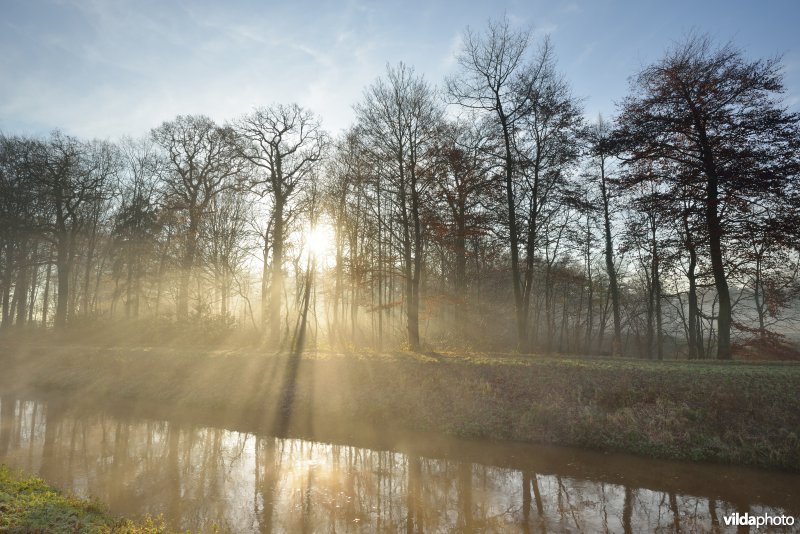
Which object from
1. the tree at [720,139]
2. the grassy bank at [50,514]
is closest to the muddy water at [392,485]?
the grassy bank at [50,514]

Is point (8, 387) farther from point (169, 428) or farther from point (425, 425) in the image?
point (425, 425)

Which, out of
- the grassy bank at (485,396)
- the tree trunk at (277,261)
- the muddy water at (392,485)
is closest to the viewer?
the muddy water at (392,485)

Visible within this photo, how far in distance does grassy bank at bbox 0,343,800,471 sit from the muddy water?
807mm

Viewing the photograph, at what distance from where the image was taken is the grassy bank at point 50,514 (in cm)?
639

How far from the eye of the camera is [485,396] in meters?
14.7

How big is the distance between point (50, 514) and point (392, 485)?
6081 mm

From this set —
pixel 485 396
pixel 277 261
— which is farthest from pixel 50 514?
pixel 277 261

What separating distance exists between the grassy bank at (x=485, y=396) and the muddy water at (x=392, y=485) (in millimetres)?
807

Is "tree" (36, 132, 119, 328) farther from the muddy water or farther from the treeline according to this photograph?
the muddy water

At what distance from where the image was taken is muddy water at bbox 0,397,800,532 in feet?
27.1

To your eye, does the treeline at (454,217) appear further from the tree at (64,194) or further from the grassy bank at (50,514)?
the grassy bank at (50,514)

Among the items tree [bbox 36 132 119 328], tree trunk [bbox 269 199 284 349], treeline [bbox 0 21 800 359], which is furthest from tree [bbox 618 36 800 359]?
tree [bbox 36 132 119 328]

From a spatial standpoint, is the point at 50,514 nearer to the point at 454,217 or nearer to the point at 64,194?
the point at 454,217

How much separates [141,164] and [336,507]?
35836mm
